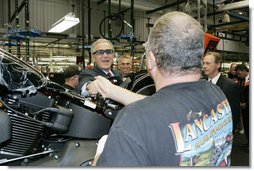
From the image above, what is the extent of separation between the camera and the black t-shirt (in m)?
0.88

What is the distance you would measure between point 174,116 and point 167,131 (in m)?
0.06

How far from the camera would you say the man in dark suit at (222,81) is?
3.69m

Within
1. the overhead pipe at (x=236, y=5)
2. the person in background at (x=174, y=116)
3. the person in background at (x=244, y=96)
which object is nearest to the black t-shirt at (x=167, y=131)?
the person in background at (x=174, y=116)

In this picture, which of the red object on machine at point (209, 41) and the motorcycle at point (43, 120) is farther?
the red object on machine at point (209, 41)

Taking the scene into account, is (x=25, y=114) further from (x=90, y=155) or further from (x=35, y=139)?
(x=90, y=155)

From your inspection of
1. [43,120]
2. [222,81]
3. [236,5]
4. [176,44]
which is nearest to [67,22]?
[236,5]

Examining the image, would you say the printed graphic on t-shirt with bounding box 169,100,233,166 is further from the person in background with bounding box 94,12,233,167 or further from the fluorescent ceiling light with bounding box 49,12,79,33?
the fluorescent ceiling light with bounding box 49,12,79,33

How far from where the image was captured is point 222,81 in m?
3.90

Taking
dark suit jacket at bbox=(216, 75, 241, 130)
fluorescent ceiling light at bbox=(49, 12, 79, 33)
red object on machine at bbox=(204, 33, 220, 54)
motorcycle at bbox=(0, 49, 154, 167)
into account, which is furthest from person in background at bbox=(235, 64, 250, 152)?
fluorescent ceiling light at bbox=(49, 12, 79, 33)

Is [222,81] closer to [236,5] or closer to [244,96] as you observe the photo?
[236,5]

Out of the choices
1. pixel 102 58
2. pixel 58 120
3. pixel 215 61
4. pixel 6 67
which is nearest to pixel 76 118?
pixel 58 120

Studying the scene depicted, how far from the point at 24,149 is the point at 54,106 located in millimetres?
330

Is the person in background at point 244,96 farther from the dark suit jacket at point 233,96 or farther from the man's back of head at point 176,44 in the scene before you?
the man's back of head at point 176,44

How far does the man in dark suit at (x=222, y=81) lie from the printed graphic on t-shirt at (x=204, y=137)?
8.77 ft
